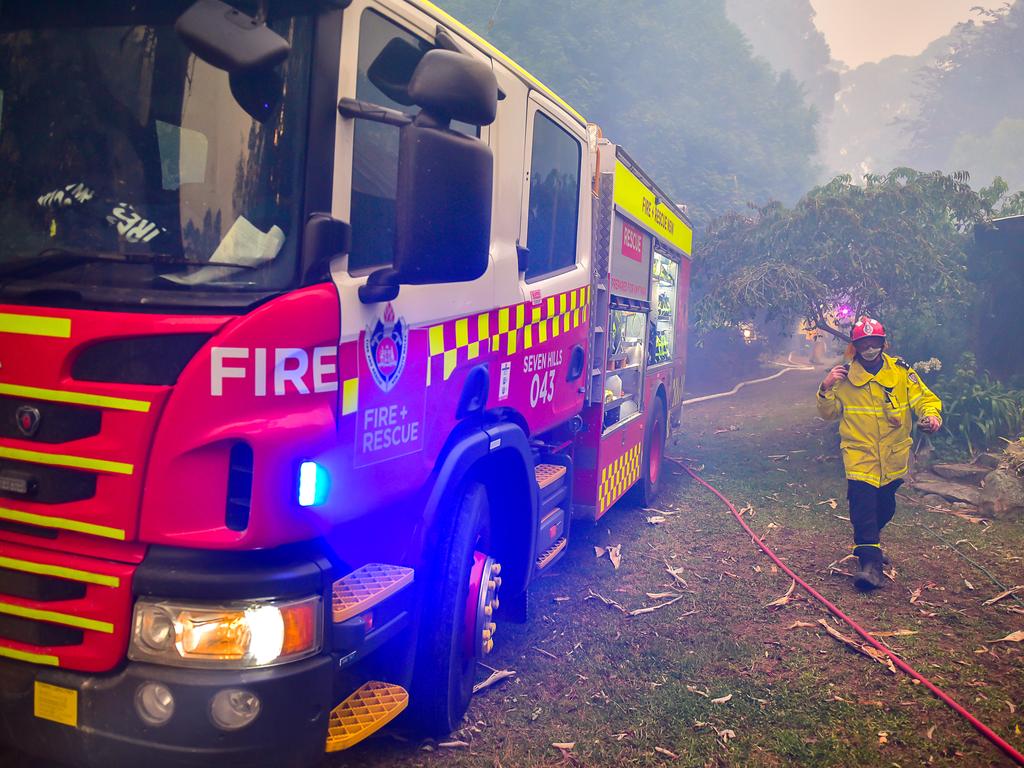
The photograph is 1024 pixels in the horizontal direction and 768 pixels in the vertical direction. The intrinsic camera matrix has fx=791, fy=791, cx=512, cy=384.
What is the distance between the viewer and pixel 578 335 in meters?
4.67

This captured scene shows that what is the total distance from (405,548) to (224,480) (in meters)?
0.91

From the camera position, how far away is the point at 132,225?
2.32m

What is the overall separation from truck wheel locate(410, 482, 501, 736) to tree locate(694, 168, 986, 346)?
972 cm

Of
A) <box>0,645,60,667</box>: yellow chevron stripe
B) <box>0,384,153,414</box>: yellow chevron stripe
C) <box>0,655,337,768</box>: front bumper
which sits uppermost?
<box>0,384,153,414</box>: yellow chevron stripe

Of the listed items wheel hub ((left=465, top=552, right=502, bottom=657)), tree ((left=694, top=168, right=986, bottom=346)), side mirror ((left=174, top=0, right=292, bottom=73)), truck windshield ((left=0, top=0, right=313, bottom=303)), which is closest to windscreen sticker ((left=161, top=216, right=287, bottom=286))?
truck windshield ((left=0, top=0, right=313, bottom=303))

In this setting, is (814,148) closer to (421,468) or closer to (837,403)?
(837,403)

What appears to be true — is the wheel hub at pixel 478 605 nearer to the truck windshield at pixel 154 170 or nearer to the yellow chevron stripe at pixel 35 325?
the truck windshield at pixel 154 170

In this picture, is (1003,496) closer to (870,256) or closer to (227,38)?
(870,256)

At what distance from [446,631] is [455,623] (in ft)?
0.22

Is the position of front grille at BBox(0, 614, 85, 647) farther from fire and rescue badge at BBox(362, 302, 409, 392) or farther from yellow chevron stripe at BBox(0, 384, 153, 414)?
fire and rescue badge at BBox(362, 302, 409, 392)

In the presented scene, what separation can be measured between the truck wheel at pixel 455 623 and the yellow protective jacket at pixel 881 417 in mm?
3567

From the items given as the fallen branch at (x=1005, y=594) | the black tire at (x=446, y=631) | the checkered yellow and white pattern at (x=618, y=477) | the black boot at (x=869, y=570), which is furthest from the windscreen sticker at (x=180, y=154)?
the fallen branch at (x=1005, y=594)

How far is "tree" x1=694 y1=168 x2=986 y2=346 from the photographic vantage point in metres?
12.1

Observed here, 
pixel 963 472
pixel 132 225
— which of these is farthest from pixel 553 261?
pixel 963 472
